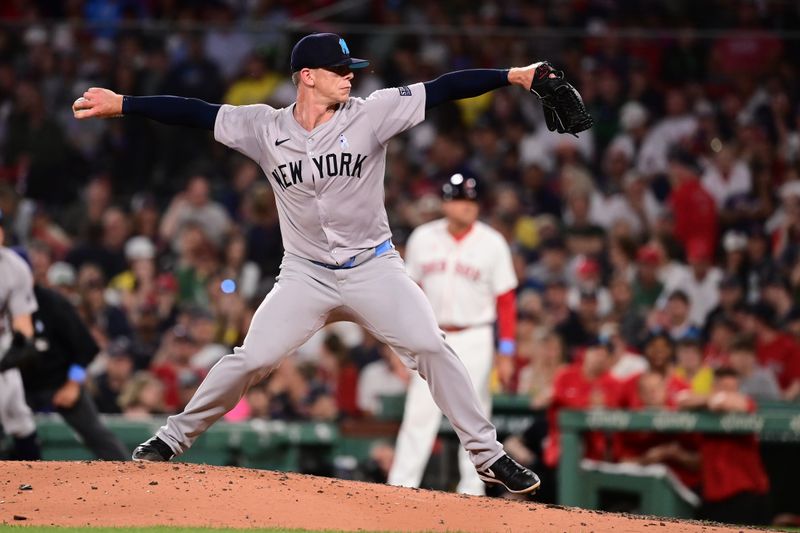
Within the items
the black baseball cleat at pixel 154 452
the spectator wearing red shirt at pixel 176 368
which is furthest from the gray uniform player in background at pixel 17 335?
the spectator wearing red shirt at pixel 176 368

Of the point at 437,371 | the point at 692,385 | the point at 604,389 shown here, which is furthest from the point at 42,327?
the point at 692,385

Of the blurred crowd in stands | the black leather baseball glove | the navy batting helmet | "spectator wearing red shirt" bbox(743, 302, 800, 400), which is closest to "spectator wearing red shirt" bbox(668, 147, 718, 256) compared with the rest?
the blurred crowd in stands

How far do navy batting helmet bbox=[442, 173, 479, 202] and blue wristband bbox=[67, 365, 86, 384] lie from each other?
2.68 m

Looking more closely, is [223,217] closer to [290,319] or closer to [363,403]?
[363,403]

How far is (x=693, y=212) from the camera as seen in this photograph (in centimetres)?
1385

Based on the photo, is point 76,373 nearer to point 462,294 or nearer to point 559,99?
point 462,294

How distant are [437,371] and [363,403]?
5687mm

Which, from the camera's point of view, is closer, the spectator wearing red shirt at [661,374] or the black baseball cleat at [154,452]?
the black baseball cleat at [154,452]

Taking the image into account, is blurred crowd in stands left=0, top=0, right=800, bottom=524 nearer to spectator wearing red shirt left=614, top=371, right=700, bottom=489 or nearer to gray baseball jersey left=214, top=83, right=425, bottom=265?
spectator wearing red shirt left=614, top=371, right=700, bottom=489

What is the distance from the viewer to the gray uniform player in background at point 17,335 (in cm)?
823

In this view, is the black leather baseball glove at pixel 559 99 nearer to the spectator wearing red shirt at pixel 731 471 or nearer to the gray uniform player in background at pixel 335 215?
the gray uniform player in background at pixel 335 215

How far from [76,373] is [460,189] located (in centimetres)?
280

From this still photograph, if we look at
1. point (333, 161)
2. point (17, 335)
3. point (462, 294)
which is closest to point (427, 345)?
point (333, 161)

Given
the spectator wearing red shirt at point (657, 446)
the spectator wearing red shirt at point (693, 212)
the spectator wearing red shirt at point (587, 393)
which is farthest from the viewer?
the spectator wearing red shirt at point (693, 212)
